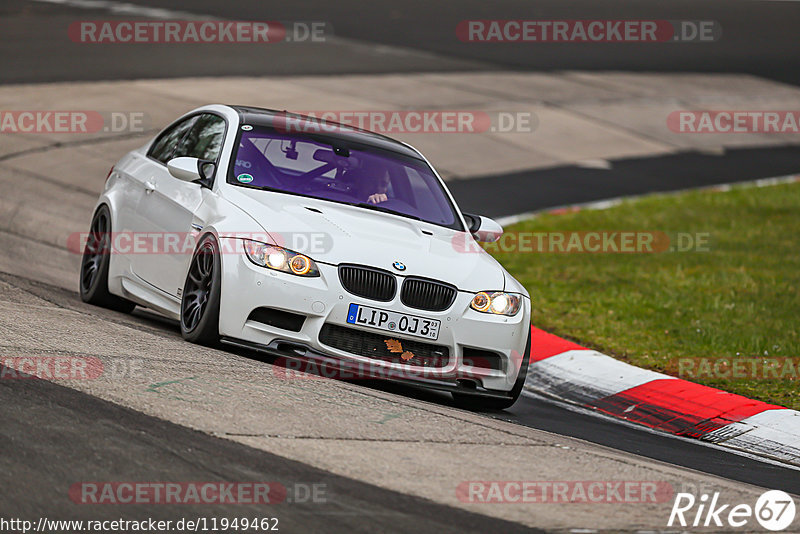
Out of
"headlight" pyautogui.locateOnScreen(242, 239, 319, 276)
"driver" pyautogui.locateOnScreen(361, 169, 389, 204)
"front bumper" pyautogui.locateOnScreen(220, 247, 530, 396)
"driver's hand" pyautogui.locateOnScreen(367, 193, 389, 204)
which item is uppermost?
"driver" pyautogui.locateOnScreen(361, 169, 389, 204)

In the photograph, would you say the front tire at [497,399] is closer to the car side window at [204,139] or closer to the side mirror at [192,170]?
the side mirror at [192,170]

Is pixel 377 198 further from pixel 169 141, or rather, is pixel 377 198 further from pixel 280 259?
pixel 169 141

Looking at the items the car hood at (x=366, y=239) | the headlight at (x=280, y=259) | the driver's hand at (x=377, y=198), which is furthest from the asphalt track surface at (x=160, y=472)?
the driver's hand at (x=377, y=198)

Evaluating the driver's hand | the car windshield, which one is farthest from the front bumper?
the driver's hand

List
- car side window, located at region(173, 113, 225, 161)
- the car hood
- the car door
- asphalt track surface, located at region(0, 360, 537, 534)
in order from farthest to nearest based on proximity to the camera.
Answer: car side window, located at region(173, 113, 225, 161)
the car door
the car hood
asphalt track surface, located at region(0, 360, 537, 534)

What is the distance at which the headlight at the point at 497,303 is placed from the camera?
7543 mm

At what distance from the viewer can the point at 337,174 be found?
8492 mm

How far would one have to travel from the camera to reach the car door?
8.03 metres

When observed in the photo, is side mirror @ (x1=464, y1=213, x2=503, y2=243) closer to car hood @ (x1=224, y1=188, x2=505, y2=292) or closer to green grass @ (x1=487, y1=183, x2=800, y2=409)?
car hood @ (x1=224, y1=188, x2=505, y2=292)

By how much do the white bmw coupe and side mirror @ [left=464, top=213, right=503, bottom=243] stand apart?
0.04 feet

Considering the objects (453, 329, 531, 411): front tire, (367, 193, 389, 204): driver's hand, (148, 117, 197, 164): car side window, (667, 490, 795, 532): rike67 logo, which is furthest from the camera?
(148, 117, 197, 164): car side window

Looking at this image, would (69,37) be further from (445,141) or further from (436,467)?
(436,467)

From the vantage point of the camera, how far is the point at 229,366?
691 centimetres

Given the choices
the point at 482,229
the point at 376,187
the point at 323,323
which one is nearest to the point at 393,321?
the point at 323,323
